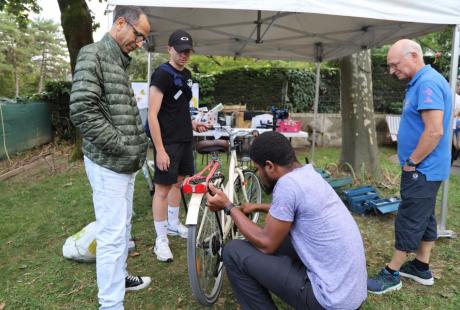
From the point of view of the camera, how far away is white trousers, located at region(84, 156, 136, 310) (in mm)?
2076

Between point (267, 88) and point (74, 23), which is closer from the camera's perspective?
point (74, 23)

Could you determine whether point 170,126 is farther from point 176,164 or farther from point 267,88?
point 267,88

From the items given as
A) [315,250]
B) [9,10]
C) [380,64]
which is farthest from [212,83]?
[315,250]

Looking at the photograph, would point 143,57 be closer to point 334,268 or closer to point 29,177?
point 29,177

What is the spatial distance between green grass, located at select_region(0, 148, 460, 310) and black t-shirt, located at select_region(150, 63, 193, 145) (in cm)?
109

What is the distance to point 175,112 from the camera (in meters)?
3.10

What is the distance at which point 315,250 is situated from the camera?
5.83ft

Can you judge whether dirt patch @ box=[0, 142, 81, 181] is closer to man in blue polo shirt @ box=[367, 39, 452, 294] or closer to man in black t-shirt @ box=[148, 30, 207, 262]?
man in black t-shirt @ box=[148, 30, 207, 262]

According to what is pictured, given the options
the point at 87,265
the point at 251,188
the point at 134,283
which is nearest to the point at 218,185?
the point at 134,283

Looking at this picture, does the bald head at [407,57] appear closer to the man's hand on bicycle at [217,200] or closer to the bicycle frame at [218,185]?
the bicycle frame at [218,185]

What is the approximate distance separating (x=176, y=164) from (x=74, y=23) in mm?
5448

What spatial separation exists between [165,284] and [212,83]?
23.5 feet

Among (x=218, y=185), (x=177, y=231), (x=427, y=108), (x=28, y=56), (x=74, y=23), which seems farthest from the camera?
(x=28, y=56)

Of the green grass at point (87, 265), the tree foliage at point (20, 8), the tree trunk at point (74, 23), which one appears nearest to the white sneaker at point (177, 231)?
the green grass at point (87, 265)
